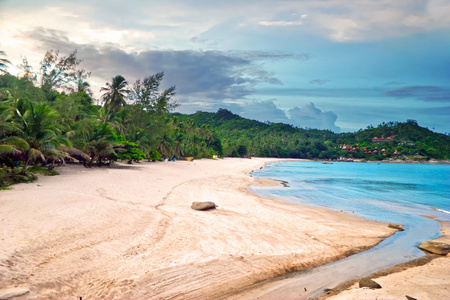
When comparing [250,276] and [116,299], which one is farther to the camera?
[250,276]

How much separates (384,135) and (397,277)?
198m

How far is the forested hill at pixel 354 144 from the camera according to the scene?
143m

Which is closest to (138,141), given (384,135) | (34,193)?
(34,193)

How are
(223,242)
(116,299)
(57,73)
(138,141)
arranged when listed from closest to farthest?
(116,299) → (223,242) → (57,73) → (138,141)

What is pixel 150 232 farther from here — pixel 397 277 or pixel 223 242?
pixel 397 277

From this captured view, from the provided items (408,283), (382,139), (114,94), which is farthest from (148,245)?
(382,139)

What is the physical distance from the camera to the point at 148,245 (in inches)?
306

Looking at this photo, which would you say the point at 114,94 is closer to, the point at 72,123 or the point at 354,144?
the point at 72,123

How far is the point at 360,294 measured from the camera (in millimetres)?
5496

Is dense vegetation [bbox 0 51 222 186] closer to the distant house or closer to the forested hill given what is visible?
the forested hill

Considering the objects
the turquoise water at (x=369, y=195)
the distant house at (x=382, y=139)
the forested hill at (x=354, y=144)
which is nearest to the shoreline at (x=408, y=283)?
the turquoise water at (x=369, y=195)

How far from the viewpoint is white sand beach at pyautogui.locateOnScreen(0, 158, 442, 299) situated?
18.5ft

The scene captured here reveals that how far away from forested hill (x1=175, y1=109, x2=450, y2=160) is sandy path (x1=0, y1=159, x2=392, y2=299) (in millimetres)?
107681

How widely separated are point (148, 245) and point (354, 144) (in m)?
184
